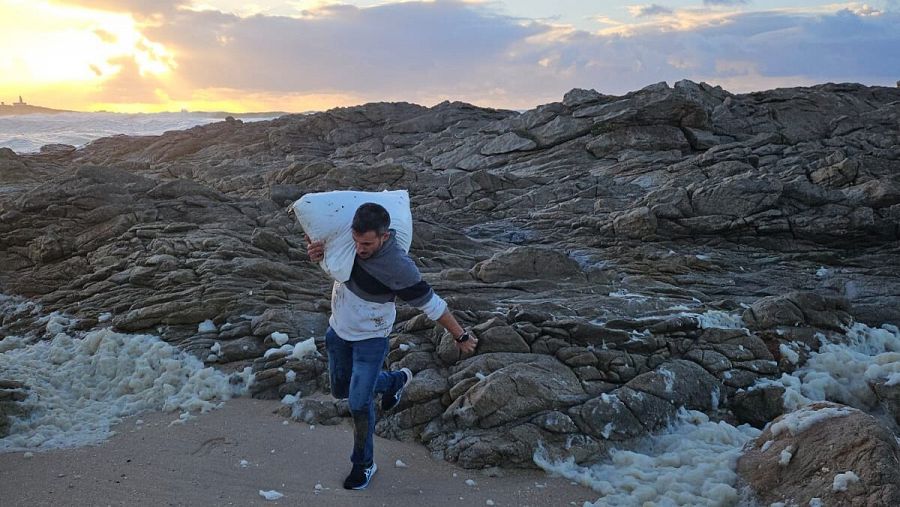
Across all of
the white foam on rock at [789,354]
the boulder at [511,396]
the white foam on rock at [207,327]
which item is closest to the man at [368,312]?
the boulder at [511,396]

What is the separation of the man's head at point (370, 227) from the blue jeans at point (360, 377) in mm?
796

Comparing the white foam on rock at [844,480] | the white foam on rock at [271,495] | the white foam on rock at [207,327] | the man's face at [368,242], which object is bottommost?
the white foam on rock at [271,495]

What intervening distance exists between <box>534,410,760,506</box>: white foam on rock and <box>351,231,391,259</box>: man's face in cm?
257

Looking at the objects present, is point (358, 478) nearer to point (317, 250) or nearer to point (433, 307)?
point (433, 307)

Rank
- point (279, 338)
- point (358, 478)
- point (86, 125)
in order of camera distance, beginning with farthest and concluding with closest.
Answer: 1. point (86, 125)
2. point (279, 338)
3. point (358, 478)

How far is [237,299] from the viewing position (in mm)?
9844

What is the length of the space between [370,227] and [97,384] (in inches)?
196

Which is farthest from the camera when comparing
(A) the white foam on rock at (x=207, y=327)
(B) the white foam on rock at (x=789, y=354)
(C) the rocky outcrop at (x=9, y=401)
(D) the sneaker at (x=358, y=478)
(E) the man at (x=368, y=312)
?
(A) the white foam on rock at (x=207, y=327)

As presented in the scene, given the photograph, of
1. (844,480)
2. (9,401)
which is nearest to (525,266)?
(844,480)

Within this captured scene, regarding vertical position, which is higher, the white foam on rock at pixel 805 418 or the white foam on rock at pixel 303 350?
the white foam on rock at pixel 805 418

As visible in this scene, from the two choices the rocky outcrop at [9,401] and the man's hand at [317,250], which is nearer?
the man's hand at [317,250]

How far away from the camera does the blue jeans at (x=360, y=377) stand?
527cm

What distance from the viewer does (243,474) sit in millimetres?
5762

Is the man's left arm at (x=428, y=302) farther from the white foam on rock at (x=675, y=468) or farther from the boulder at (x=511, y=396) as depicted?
the white foam on rock at (x=675, y=468)
